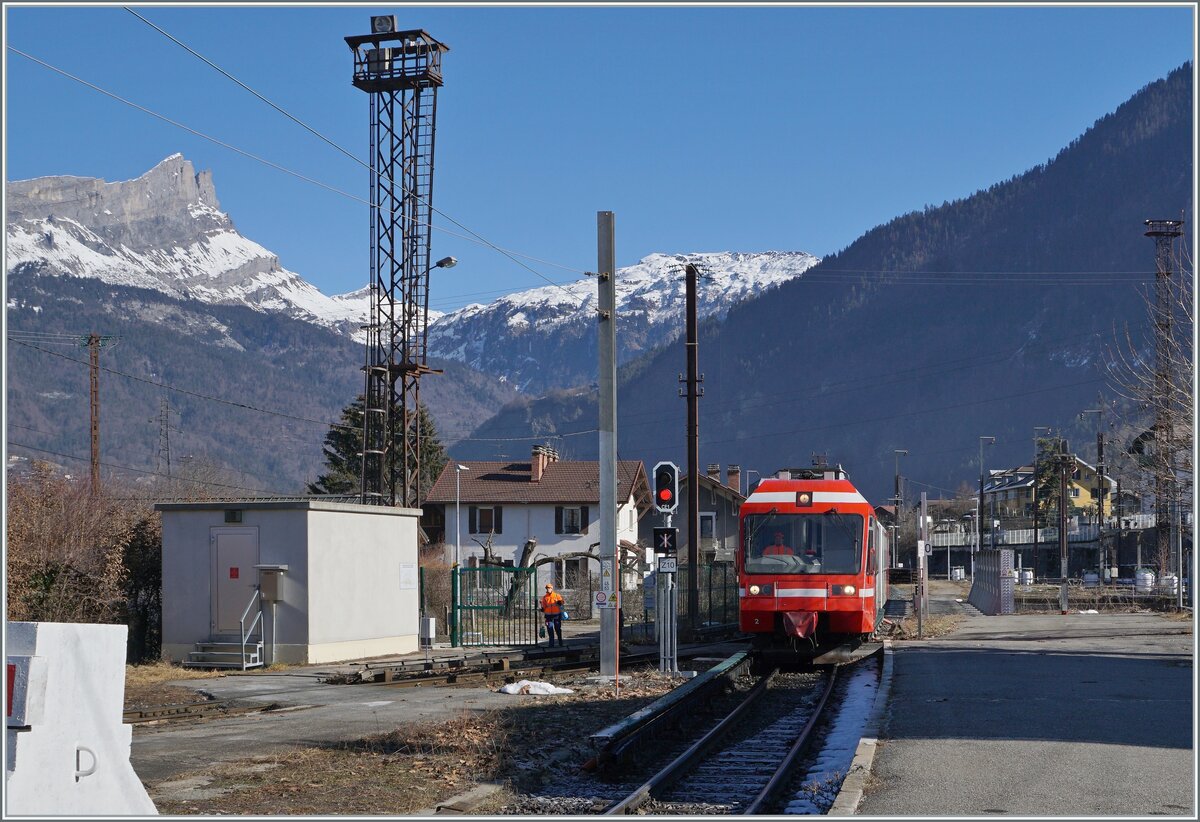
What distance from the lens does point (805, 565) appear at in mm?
23812

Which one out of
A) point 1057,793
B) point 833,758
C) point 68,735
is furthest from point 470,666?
point 68,735

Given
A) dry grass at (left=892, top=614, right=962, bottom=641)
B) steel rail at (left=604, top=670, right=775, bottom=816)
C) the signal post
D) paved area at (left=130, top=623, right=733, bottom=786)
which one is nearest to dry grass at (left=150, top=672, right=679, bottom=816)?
paved area at (left=130, top=623, right=733, bottom=786)

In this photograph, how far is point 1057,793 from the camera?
1068 centimetres

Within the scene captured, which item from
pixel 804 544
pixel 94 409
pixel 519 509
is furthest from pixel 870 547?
pixel 519 509

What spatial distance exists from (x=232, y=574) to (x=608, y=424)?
29.9 ft

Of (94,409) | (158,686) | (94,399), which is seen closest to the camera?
(158,686)

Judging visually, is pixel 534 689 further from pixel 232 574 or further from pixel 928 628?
pixel 928 628

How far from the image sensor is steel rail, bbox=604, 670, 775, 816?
1100cm

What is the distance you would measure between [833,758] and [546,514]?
61.8 metres

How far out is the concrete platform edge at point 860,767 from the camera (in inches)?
409

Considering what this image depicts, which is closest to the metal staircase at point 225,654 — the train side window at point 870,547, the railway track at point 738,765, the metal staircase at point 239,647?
the metal staircase at point 239,647

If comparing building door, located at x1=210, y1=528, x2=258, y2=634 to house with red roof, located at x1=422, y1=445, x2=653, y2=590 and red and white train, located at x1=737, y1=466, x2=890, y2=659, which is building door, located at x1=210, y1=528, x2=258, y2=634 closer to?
red and white train, located at x1=737, y1=466, x2=890, y2=659

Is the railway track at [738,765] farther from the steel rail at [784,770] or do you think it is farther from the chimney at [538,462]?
the chimney at [538,462]

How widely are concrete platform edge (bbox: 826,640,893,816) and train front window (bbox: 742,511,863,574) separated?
5.23 m
